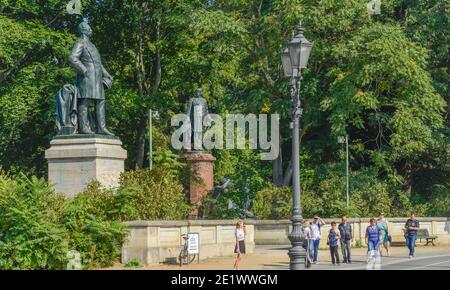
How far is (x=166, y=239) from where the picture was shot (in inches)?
1262

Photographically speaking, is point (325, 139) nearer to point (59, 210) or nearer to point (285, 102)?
point (285, 102)

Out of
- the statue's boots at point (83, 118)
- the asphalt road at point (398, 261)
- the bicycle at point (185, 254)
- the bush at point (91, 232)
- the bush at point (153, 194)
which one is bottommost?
the asphalt road at point (398, 261)

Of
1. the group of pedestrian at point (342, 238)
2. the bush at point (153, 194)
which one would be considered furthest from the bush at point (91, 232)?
the group of pedestrian at point (342, 238)

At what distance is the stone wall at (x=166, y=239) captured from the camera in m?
30.9

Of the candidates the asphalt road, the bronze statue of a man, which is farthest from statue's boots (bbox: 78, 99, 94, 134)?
the asphalt road

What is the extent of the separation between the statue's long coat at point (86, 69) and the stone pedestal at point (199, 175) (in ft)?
29.9

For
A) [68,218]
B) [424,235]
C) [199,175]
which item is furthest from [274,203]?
[68,218]

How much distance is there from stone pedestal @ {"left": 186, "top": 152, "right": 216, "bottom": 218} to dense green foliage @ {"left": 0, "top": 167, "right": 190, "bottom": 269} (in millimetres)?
9519

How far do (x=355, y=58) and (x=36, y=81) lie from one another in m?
16.9

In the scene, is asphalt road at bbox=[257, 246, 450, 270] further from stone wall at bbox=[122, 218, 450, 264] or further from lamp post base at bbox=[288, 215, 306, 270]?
lamp post base at bbox=[288, 215, 306, 270]

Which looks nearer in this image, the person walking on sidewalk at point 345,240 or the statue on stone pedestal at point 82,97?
the person walking on sidewalk at point 345,240

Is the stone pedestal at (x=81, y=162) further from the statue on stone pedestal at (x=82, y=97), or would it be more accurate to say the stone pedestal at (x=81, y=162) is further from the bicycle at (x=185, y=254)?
the bicycle at (x=185, y=254)

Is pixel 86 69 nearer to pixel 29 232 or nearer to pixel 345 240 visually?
pixel 29 232

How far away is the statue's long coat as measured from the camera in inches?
1415
